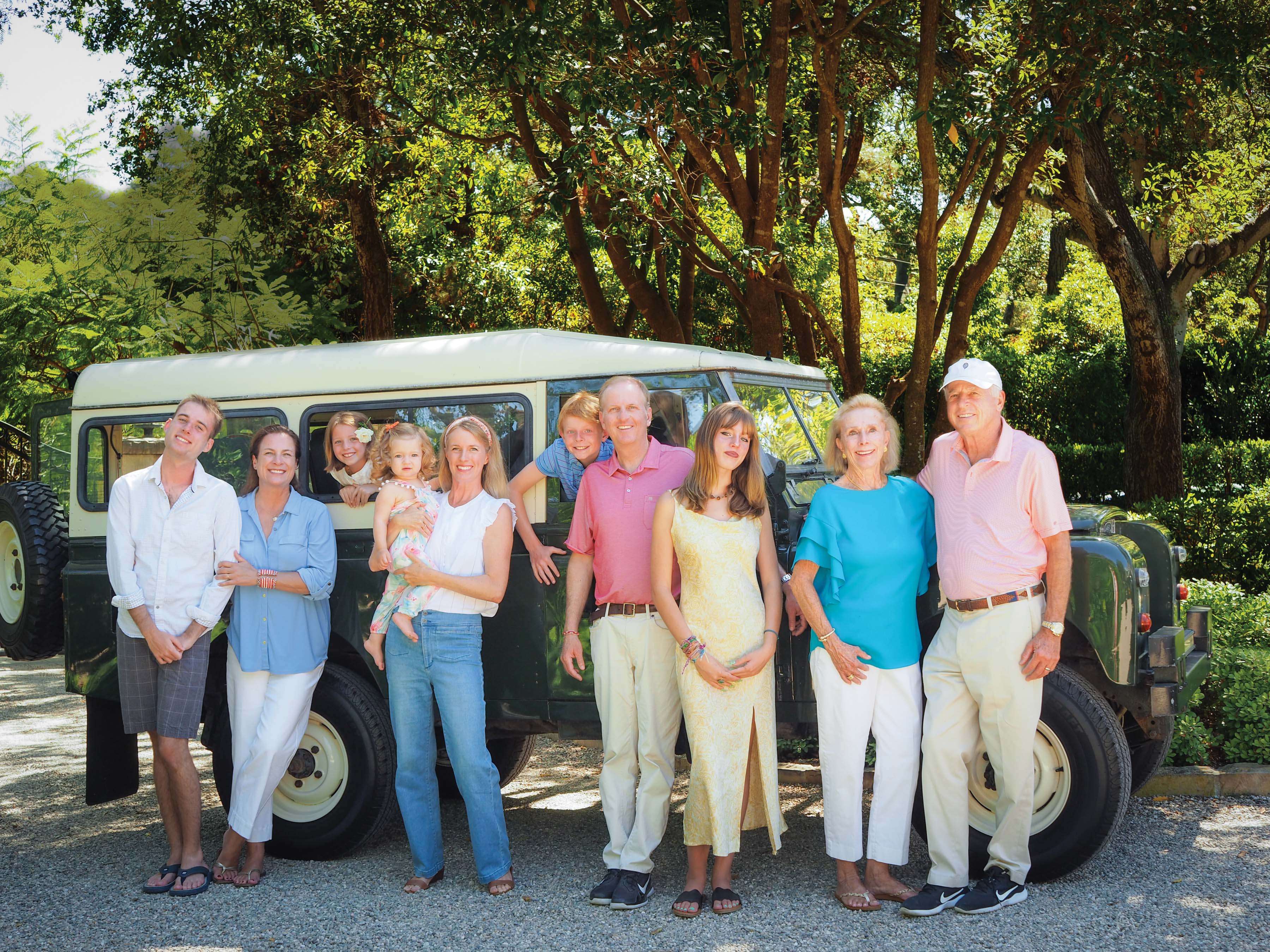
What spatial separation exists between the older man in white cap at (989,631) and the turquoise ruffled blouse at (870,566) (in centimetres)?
13

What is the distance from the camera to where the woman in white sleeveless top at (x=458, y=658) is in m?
4.70

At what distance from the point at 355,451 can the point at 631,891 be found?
229 cm

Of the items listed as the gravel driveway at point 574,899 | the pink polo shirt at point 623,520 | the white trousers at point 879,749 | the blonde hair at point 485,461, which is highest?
the blonde hair at point 485,461

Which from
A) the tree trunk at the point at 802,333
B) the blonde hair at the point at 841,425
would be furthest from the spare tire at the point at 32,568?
the tree trunk at the point at 802,333

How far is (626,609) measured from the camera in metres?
4.59

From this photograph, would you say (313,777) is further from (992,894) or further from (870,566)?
(992,894)

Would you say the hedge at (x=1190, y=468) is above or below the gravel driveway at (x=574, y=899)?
above

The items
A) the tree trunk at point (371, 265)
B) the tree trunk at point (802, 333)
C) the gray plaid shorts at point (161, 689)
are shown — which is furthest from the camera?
the tree trunk at point (371, 265)

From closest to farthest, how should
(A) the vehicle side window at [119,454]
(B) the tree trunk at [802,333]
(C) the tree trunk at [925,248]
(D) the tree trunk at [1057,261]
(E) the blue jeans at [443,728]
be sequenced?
1. (E) the blue jeans at [443,728]
2. (A) the vehicle side window at [119,454]
3. (C) the tree trunk at [925,248]
4. (B) the tree trunk at [802,333]
5. (D) the tree trunk at [1057,261]

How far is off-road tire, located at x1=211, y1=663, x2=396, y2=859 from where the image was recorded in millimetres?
5219

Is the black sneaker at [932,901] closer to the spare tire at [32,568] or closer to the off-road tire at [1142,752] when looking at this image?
the off-road tire at [1142,752]

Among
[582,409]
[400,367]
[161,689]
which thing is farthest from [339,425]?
[161,689]

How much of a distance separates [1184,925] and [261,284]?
1030 cm

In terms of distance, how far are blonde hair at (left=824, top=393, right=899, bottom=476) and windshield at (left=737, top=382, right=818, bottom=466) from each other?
0.54 metres
